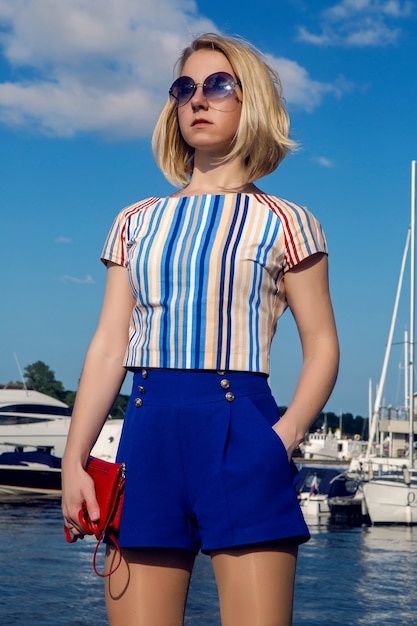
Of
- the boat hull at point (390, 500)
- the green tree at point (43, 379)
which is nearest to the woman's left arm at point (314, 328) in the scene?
the boat hull at point (390, 500)

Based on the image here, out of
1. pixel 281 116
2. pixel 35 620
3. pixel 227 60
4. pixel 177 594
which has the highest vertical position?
pixel 227 60

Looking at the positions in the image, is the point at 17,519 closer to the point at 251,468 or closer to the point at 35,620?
the point at 35,620

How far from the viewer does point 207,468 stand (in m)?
2.31

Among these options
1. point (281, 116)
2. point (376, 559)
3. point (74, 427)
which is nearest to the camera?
point (74, 427)

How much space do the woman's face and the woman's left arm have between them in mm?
459

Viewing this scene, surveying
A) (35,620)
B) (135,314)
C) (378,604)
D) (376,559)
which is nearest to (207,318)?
(135,314)

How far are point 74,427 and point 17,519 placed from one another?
25.0 meters

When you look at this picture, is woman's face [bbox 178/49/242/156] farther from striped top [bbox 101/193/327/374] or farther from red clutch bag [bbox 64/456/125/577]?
red clutch bag [bbox 64/456/125/577]

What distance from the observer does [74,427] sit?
8.23ft

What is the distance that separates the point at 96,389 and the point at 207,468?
42 cm

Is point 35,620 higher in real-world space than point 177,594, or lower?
lower

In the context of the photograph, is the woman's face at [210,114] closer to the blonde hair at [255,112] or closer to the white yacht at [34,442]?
the blonde hair at [255,112]

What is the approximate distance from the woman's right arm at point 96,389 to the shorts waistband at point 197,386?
0.54 ft

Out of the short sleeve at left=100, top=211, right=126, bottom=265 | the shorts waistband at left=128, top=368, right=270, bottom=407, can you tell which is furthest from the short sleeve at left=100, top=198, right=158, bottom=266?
the shorts waistband at left=128, top=368, right=270, bottom=407
